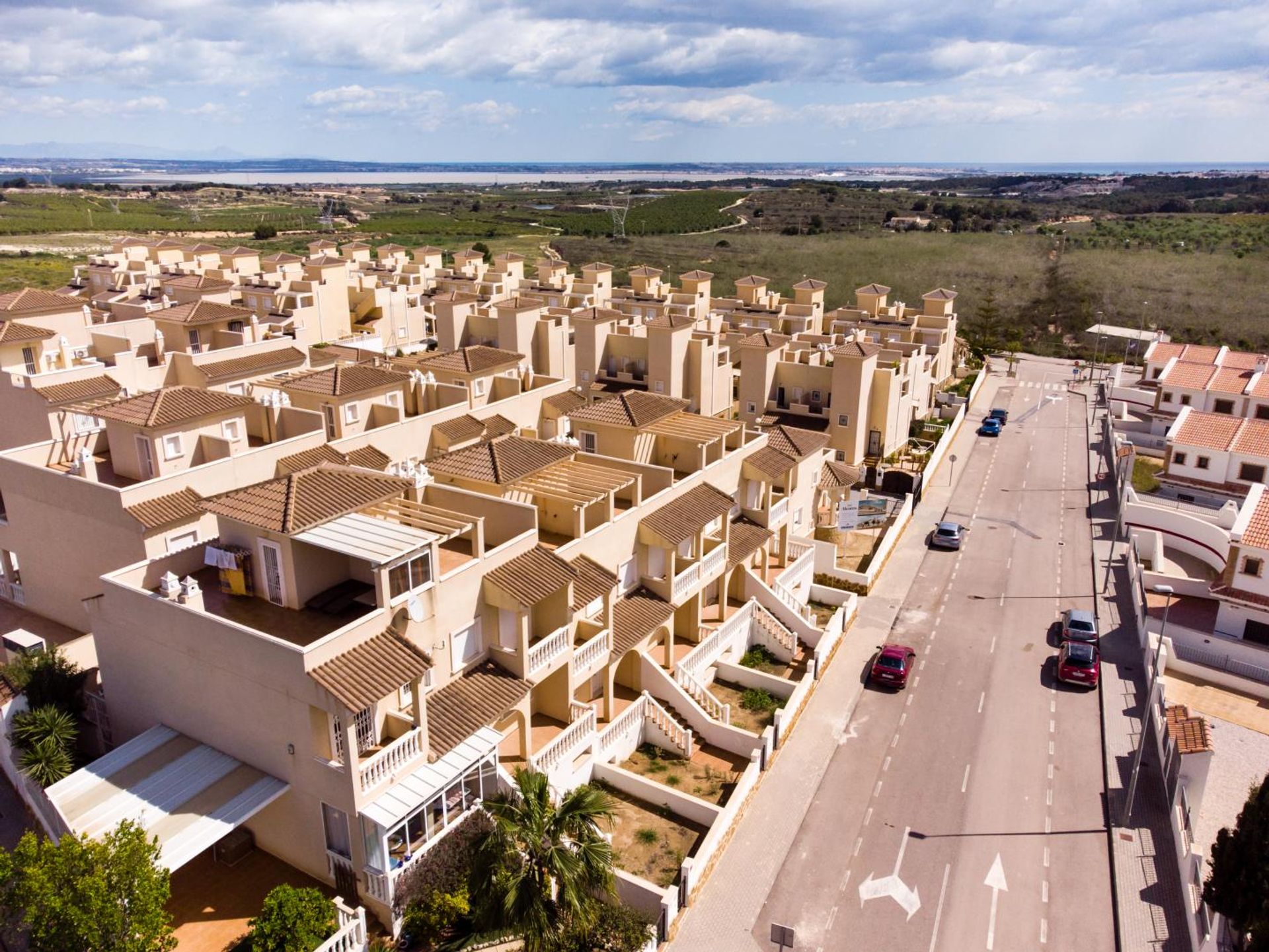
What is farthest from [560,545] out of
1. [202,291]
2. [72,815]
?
[202,291]

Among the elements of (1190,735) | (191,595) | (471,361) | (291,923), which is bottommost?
(1190,735)

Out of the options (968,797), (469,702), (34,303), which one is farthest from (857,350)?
(34,303)

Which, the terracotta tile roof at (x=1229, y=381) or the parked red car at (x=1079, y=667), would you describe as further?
the terracotta tile roof at (x=1229, y=381)

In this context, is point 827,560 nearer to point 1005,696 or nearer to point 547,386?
point 1005,696

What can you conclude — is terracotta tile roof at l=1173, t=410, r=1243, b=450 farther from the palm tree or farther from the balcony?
the palm tree

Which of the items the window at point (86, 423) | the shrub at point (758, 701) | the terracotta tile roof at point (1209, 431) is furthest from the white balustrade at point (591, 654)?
the terracotta tile roof at point (1209, 431)

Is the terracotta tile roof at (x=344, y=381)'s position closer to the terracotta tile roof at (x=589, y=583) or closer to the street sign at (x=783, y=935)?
the terracotta tile roof at (x=589, y=583)

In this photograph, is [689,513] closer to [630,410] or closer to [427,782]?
[630,410]
